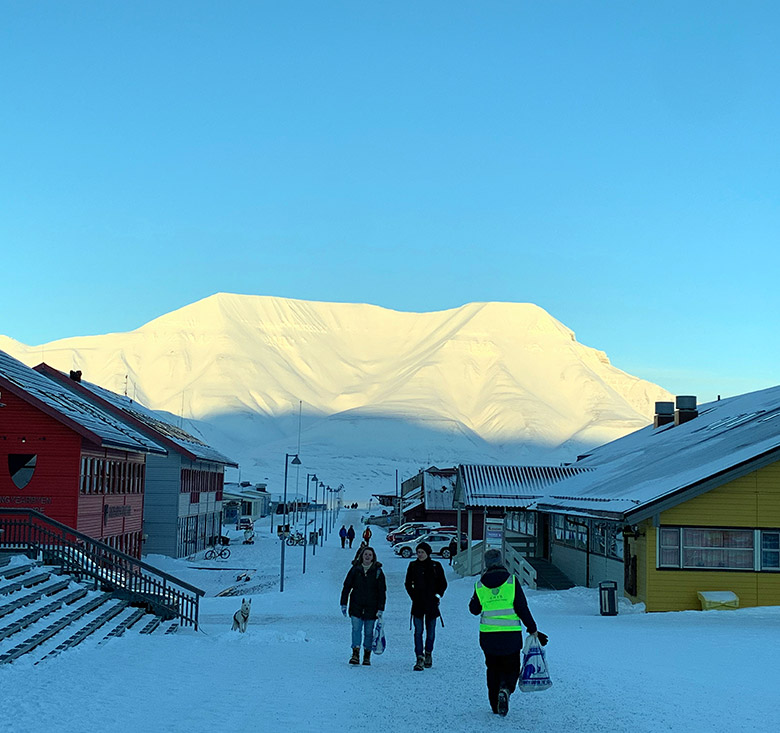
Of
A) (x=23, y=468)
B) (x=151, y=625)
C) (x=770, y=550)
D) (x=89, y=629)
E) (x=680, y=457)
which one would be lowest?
(x=151, y=625)

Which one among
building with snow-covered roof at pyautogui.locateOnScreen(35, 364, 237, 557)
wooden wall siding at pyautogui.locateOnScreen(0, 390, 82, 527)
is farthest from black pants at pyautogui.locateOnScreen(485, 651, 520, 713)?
building with snow-covered roof at pyautogui.locateOnScreen(35, 364, 237, 557)

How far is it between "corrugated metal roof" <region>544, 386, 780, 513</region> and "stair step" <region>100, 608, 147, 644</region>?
1155 cm

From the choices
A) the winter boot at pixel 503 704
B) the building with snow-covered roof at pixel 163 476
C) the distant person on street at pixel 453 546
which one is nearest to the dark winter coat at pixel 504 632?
the winter boot at pixel 503 704

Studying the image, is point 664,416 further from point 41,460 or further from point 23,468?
point 23,468

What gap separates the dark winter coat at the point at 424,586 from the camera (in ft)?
45.8

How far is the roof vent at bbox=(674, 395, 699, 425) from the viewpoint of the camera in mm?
42500

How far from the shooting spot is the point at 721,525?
24.2m

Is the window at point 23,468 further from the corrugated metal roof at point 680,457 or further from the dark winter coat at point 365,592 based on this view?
the dark winter coat at point 365,592

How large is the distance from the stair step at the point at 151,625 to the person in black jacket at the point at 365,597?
6.76 metres

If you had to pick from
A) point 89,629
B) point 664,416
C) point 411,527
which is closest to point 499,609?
point 89,629

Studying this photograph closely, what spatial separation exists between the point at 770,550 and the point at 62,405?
22.0 meters

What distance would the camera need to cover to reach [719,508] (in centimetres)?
2427

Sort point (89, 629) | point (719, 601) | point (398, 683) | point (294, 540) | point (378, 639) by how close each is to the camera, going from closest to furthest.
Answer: point (398, 683) < point (378, 639) < point (89, 629) < point (719, 601) < point (294, 540)

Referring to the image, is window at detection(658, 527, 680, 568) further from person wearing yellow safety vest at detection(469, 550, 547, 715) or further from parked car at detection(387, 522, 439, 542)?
parked car at detection(387, 522, 439, 542)
